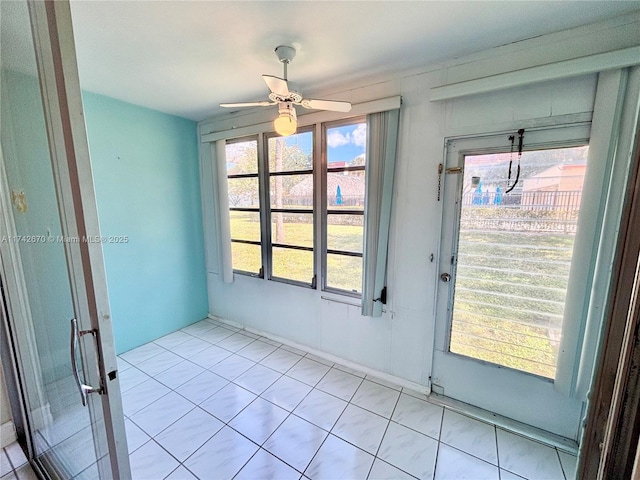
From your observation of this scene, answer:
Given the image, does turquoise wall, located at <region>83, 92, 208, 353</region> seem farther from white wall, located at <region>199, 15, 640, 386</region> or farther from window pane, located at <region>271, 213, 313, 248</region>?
window pane, located at <region>271, 213, 313, 248</region>

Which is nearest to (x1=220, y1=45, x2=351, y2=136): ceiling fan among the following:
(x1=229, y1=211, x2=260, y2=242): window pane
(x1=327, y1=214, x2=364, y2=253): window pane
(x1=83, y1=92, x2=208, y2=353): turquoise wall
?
(x1=327, y1=214, x2=364, y2=253): window pane

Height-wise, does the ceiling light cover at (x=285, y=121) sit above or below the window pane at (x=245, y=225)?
above

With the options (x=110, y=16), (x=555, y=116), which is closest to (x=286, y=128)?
(x=110, y=16)

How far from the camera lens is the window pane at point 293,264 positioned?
275 centimetres

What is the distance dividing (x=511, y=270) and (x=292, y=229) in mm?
1941

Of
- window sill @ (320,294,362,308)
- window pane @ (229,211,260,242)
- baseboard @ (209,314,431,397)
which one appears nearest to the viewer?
baseboard @ (209,314,431,397)

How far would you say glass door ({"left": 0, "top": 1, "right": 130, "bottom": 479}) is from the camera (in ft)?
2.44

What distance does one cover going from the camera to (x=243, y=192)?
3.14 metres

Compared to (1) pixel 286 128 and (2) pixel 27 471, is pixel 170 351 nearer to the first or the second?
(2) pixel 27 471

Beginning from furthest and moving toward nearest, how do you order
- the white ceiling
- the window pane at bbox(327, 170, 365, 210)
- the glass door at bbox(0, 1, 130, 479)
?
the window pane at bbox(327, 170, 365, 210) → the white ceiling → the glass door at bbox(0, 1, 130, 479)

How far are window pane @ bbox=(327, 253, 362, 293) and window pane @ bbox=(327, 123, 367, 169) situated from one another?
888 mm

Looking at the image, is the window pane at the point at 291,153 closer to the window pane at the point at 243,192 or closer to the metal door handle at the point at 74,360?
the window pane at the point at 243,192

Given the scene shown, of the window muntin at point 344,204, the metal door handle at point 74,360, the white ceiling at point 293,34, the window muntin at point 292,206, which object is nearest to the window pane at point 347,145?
the window muntin at point 344,204

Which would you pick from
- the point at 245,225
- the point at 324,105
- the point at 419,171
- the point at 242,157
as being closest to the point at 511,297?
the point at 419,171
